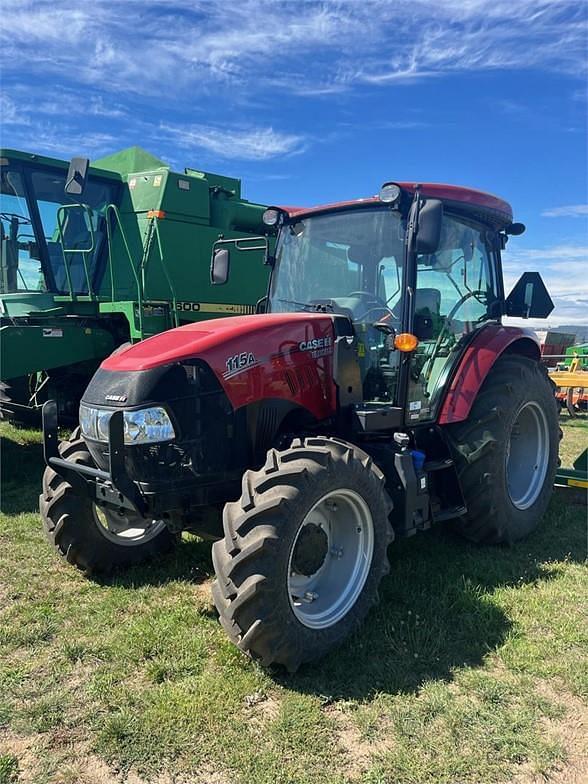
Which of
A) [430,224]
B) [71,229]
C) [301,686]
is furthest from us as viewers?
[71,229]

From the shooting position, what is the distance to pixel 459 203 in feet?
14.2

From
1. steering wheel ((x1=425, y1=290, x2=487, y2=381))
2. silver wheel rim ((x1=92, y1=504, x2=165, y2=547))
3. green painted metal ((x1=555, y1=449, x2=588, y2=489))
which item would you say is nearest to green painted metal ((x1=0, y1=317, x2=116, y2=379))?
silver wheel rim ((x1=92, y1=504, x2=165, y2=547))

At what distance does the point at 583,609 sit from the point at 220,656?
85.1 inches

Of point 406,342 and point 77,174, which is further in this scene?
point 77,174

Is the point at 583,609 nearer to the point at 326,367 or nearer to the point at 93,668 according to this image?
the point at 326,367

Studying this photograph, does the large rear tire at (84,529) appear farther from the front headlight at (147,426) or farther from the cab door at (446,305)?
the cab door at (446,305)

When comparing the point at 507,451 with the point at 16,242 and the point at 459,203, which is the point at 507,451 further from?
the point at 16,242

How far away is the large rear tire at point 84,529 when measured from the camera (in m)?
3.88

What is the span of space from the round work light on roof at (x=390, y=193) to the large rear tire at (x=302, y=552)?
1544 mm

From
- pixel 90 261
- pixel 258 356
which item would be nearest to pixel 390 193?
pixel 258 356

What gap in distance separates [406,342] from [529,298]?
2.02 m

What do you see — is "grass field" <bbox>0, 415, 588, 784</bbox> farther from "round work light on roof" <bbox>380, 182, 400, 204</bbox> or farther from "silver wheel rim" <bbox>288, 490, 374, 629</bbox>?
"round work light on roof" <bbox>380, 182, 400, 204</bbox>

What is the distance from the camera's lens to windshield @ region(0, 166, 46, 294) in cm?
729

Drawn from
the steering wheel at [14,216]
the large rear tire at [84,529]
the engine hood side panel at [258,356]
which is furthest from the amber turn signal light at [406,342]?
the steering wheel at [14,216]
